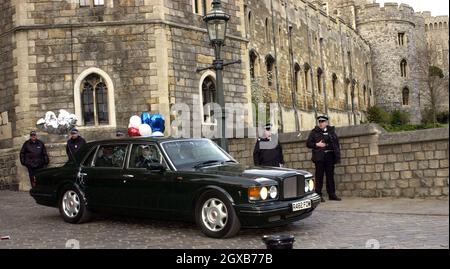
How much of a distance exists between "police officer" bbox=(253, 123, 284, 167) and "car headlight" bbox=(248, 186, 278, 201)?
4.47m

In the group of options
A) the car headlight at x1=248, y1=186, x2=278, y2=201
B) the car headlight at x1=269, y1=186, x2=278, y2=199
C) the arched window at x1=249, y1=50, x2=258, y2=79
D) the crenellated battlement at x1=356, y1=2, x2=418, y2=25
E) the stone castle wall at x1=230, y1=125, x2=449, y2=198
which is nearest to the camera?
the car headlight at x1=248, y1=186, x2=278, y2=201

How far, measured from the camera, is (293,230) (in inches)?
339

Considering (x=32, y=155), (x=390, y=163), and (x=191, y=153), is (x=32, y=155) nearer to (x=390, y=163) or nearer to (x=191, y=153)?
(x=191, y=153)

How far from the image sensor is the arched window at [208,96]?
18938 millimetres

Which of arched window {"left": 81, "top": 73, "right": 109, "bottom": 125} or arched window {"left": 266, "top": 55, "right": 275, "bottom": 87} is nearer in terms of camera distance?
arched window {"left": 81, "top": 73, "right": 109, "bottom": 125}

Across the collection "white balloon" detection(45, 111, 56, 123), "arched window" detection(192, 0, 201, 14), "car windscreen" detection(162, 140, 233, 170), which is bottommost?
"car windscreen" detection(162, 140, 233, 170)

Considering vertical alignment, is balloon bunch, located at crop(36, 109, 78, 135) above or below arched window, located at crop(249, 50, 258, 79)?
below

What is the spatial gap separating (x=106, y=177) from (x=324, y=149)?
4.85 meters

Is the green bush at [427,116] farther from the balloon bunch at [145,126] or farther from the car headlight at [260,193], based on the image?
the car headlight at [260,193]

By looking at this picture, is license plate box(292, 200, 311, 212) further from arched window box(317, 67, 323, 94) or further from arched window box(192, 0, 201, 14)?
arched window box(317, 67, 323, 94)

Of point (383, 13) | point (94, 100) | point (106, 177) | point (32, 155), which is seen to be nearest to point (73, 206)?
point (106, 177)

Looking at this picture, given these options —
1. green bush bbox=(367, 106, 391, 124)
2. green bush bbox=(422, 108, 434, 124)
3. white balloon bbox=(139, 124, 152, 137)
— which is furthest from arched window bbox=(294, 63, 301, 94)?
white balloon bbox=(139, 124, 152, 137)

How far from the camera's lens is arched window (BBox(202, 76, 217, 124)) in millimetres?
18938
